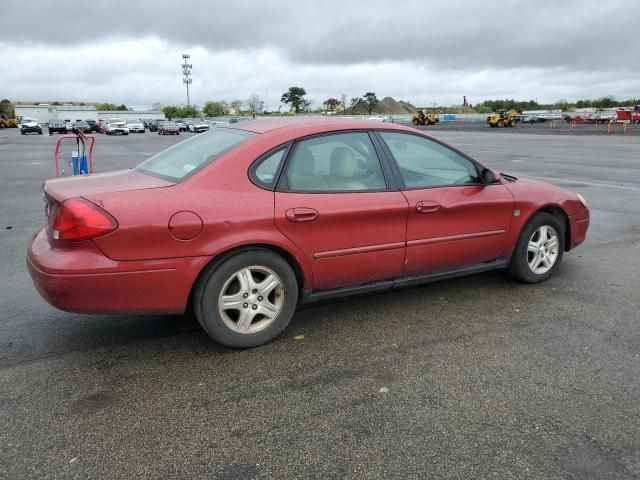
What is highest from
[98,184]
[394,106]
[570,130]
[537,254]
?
[394,106]

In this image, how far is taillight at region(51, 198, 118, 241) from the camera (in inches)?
126

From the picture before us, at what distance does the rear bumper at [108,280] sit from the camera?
319cm

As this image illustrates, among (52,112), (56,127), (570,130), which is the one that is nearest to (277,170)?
(570,130)

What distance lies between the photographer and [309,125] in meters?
4.03

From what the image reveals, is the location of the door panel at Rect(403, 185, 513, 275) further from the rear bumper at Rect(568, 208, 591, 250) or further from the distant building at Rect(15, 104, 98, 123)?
the distant building at Rect(15, 104, 98, 123)

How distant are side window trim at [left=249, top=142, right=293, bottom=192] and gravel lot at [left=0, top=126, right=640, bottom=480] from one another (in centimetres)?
110

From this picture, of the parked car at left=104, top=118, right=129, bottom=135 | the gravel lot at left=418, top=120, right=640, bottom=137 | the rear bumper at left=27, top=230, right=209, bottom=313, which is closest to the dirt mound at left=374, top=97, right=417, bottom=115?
the gravel lot at left=418, top=120, right=640, bottom=137

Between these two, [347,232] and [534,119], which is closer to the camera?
[347,232]

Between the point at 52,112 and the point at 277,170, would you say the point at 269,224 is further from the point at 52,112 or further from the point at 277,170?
the point at 52,112

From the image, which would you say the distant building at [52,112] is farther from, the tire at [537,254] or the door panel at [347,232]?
the door panel at [347,232]

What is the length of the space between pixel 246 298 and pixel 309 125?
1384 mm

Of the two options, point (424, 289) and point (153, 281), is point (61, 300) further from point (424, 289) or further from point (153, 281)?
point (424, 289)

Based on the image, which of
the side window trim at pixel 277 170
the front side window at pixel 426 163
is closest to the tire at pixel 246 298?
the side window trim at pixel 277 170

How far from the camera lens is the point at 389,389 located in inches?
123
